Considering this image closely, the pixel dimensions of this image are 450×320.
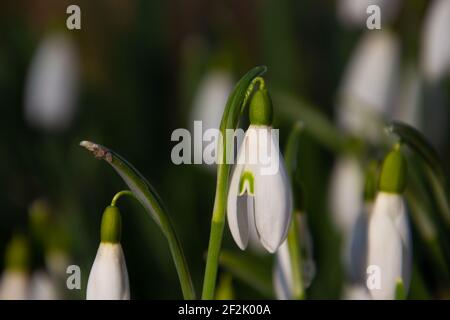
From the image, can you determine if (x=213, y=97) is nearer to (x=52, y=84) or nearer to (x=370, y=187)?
(x=52, y=84)

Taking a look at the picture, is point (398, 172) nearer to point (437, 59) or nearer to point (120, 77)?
point (437, 59)

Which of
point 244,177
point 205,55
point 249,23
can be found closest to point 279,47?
point 205,55

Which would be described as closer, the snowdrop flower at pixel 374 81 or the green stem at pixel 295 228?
the green stem at pixel 295 228

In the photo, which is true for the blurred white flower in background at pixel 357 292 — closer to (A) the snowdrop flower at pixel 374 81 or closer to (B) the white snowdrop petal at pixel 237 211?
(B) the white snowdrop petal at pixel 237 211

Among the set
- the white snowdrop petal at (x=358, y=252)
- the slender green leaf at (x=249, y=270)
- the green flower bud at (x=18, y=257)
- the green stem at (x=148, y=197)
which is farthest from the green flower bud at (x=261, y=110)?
the green flower bud at (x=18, y=257)

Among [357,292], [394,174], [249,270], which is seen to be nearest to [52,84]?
[249,270]

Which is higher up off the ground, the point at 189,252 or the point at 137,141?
the point at 137,141
